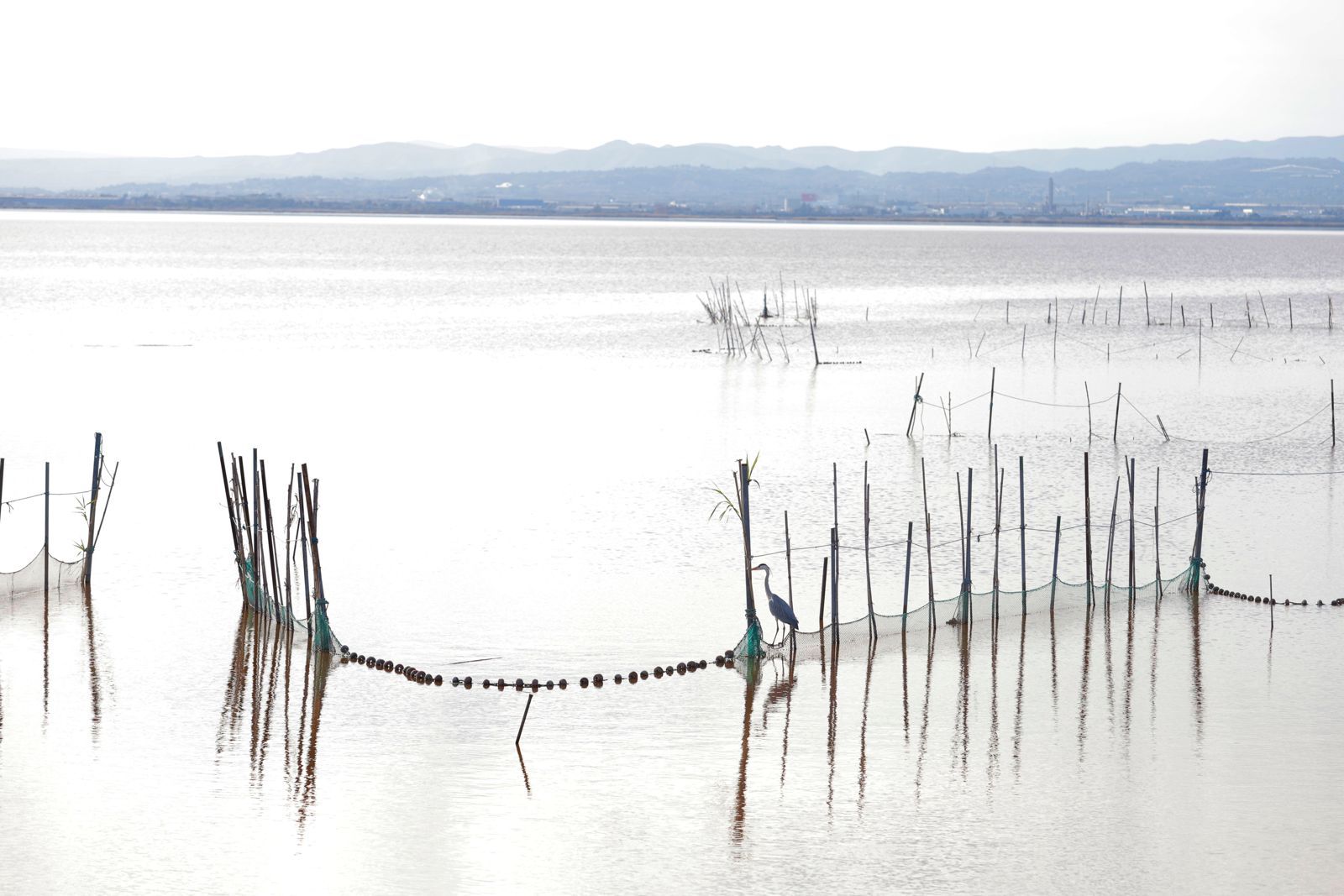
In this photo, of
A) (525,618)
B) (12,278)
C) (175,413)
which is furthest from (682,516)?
(12,278)

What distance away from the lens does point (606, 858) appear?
12664 millimetres

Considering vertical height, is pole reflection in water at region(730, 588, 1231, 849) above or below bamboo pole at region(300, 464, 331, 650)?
below

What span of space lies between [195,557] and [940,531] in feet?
35.7

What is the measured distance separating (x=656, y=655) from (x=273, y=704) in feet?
14.2

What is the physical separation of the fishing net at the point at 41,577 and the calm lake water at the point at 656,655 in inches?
16.7

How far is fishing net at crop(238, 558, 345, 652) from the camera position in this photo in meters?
17.3

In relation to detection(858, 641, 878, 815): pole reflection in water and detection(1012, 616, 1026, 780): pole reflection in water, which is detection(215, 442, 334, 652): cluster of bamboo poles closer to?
detection(858, 641, 878, 815): pole reflection in water

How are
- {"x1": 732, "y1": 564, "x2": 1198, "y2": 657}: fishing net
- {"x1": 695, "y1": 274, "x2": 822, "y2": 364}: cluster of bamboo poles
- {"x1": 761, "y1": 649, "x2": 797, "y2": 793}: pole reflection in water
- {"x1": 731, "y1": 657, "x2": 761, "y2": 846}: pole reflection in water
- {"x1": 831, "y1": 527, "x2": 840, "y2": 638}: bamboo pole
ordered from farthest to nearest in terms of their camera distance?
{"x1": 695, "y1": 274, "x2": 822, "y2": 364}: cluster of bamboo poles
{"x1": 732, "y1": 564, "x2": 1198, "y2": 657}: fishing net
{"x1": 831, "y1": 527, "x2": 840, "y2": 638}: bamboo pole
{"x1": 761, "y1": 649, "x2": 797, "y2": 793}: pole reflection in water
{"x1": 731, "y1": 657, "x2": 761, "y2": 846}: pole reflection in water

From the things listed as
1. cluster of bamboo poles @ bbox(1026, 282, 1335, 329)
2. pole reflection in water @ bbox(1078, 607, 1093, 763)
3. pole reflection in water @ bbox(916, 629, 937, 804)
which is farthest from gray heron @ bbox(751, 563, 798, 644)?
cluster of bamboo poles @ bbox(1026, 282, 1335, 329)

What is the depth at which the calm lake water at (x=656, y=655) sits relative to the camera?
42.3 ft

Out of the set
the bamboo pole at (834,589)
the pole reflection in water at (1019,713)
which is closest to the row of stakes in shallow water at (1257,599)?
the pole reflection in water at (1019,713)

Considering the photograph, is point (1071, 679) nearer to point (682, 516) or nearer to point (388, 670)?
point (388, 670)

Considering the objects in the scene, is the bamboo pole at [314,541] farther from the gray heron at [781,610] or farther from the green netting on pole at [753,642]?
the gray heron at [781,610]

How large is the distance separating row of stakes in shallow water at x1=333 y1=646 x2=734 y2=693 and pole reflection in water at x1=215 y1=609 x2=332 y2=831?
1.45ft
